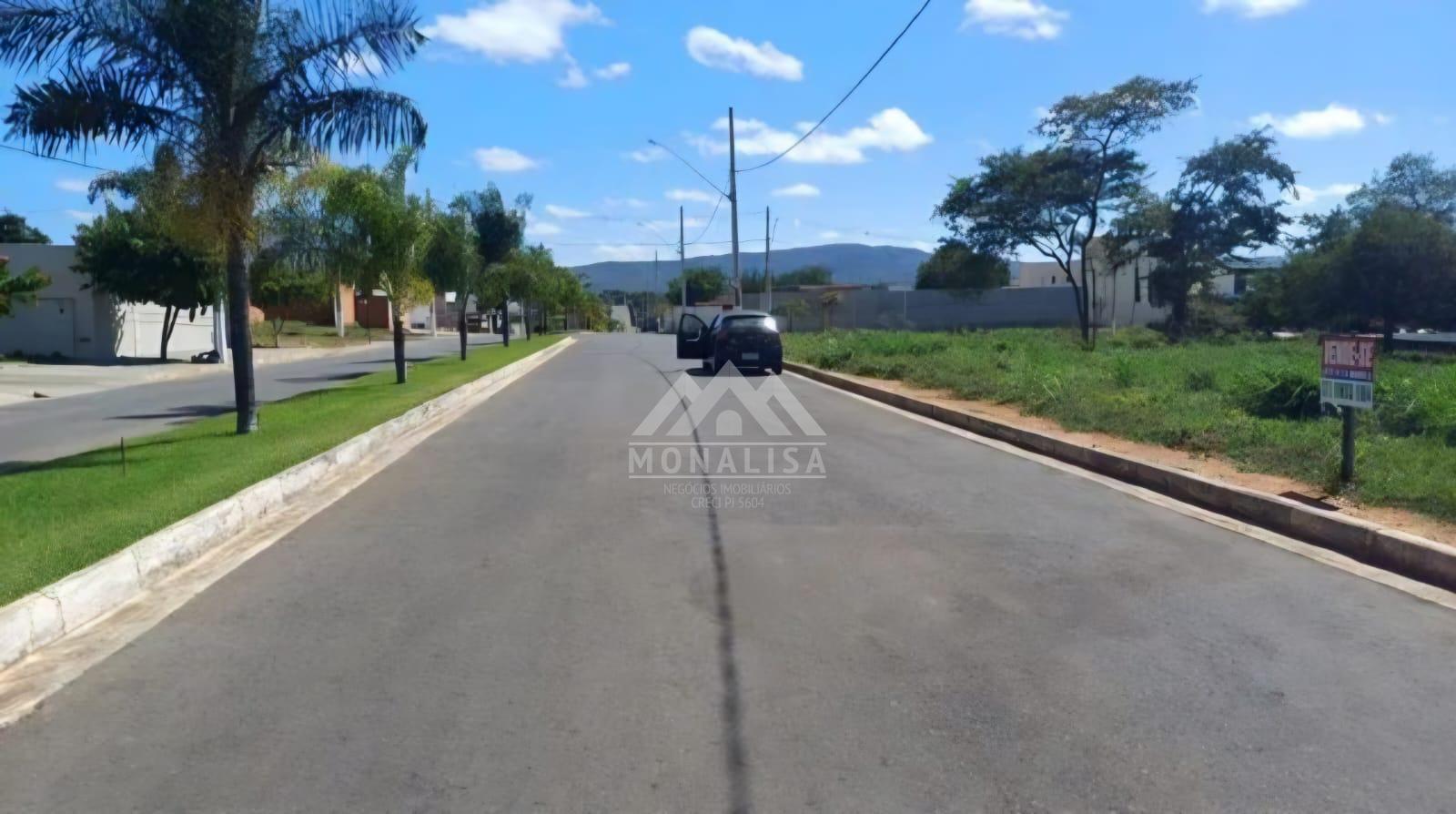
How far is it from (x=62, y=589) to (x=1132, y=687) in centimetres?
553

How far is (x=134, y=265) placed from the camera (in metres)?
36.1

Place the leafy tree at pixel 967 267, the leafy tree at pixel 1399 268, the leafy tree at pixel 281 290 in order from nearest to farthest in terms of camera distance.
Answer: the leafy tree at pixel 1399 268 < the leafy tree at pixel 281 290 < the leafy tree at pixel 967 267

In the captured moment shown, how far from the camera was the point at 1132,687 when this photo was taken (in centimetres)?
515

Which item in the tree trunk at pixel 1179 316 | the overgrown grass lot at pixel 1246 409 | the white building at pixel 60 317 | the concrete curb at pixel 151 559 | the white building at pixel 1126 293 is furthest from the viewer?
the white building at pixel 1126 293

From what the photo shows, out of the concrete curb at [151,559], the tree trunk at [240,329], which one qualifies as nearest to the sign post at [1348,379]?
the concrete curb at [151,559]

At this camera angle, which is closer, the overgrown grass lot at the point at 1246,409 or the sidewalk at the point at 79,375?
the overgrown grass lot at the point at 1246,409

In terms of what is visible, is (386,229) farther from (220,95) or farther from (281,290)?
(281,290)

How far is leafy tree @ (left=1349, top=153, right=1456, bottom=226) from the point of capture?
132 ft

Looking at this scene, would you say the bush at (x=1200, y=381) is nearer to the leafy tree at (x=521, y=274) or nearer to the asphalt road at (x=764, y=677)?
the asphalt road at (x=764, y=677)

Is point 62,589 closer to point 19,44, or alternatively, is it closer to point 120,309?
point 19,44

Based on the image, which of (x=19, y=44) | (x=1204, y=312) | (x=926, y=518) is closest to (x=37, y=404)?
(x=19, y=44)

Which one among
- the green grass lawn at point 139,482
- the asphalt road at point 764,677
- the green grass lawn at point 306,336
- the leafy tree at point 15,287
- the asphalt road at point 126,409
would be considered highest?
the leafy tree at point 15,287

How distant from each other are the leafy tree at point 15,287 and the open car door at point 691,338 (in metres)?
17.8

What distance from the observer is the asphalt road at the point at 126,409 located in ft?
51.6
